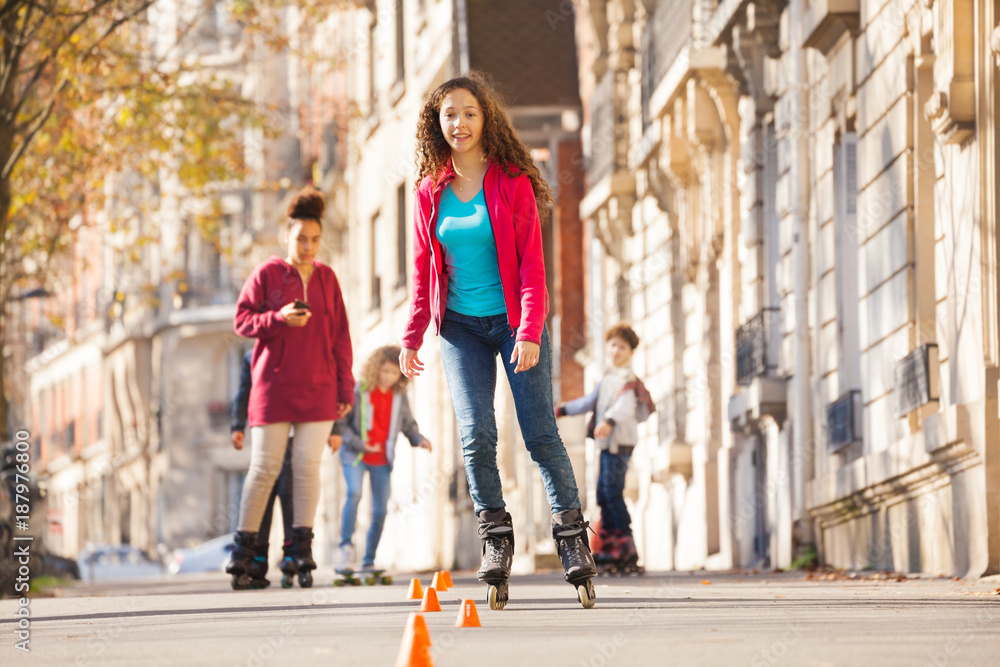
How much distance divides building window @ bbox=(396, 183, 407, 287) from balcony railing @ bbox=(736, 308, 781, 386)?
16.7 m

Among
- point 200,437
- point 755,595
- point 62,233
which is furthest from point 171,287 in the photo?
point 755,595

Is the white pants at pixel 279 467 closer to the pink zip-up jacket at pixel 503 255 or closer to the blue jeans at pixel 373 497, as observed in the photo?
the blue jeans at pixel 373 497

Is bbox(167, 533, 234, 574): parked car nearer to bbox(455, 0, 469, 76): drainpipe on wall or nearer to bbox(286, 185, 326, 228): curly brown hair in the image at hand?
bbox(455, 0, 469, 76): drainpipe on wall

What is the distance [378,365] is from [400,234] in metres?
21.0

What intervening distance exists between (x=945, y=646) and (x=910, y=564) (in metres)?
6.92

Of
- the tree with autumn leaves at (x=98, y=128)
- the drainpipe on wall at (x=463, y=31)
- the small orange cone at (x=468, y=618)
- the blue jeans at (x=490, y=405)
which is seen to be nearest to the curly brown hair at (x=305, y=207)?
the blue jeans at (x=490, y=405)

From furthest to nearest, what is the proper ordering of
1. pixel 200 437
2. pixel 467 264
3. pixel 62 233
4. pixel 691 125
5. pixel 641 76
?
pixel 200 437 < pixel 62 233 < pixel 641 76 < pixel 691 125 < pixel 467 264

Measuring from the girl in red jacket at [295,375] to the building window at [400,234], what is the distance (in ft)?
74.7

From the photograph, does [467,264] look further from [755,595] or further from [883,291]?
[883,291]

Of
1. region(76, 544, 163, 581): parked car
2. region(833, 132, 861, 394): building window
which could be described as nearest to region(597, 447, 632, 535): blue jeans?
region(833, 132, 861, 394): building window

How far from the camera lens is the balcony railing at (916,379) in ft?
41.3

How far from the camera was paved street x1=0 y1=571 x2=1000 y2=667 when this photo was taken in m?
5.69

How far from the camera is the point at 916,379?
12.9 meters

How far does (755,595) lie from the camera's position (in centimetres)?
930
